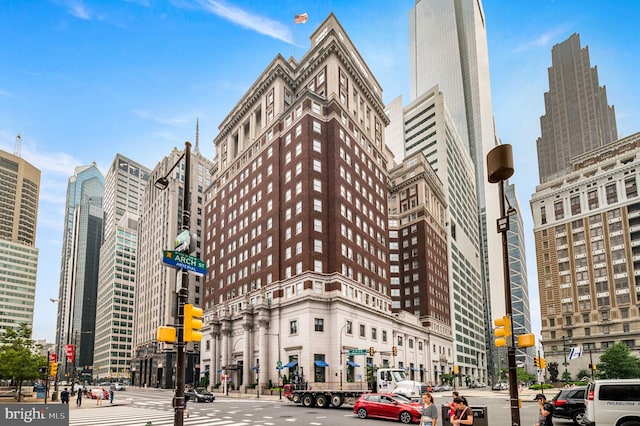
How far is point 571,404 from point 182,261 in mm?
22963

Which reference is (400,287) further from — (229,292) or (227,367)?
(227,367)

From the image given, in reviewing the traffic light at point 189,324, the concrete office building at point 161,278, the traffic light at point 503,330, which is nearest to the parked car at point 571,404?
the traffic light at point 503,330

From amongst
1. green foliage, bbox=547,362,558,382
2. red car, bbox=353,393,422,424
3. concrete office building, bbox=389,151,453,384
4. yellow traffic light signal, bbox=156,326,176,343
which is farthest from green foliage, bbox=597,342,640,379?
yellow traffic light signal, bbox=156,326,176,343

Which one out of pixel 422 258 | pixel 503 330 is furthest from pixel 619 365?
pixel 503 330

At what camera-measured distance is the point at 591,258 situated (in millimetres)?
115688

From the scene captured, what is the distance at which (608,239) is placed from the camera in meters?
114

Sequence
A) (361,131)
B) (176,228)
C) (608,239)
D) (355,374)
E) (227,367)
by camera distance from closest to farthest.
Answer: (355,374) → (227,367) → (361,131) → (608,239) → (176,228)

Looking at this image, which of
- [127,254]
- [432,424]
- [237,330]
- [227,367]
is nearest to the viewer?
[432,424]

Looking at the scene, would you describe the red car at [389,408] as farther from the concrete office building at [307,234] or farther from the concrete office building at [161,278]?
the concrete office building at [161,278]

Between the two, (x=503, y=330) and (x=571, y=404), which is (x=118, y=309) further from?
(x=503, y=330)

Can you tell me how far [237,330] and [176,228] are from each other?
61686 millimetres

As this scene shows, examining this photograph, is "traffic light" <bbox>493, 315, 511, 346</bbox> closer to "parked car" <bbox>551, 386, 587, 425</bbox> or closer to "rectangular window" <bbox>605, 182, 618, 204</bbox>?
"parked car" <bbox>551, 386, 587, 425</bbox>

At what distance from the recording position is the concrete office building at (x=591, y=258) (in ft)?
357

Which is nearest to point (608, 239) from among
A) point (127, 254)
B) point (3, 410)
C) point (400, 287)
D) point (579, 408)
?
point (400, 287)
